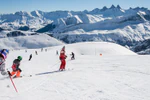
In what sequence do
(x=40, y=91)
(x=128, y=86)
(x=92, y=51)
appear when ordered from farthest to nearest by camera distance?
1. (x=92, y=51)
2. (x=128, y=86)
3. (x=40, y=91)

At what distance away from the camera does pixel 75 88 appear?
404 inches

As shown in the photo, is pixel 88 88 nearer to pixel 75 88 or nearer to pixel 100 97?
pixel 75 88

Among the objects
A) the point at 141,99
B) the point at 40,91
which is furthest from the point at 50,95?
the point at 141,99

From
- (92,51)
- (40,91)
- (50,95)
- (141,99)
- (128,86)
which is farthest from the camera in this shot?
(92,51)

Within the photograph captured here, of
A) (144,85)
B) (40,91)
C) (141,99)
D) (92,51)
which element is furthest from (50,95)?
(92,51)

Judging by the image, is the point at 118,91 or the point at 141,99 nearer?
the point at 141,99

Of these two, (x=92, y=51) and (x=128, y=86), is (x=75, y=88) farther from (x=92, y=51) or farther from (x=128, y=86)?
(x=92, y=51)

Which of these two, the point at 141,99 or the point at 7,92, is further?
the point at 7,92

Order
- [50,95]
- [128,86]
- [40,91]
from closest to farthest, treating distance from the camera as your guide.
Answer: [50,95], [40,91], [128,86]

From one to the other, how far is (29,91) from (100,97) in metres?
3.48

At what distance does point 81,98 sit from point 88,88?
1620 mm

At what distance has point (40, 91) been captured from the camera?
973 cm

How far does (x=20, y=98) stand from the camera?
8672 mm

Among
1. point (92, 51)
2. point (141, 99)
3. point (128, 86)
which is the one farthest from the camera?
point (92, 51)
